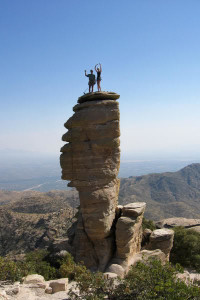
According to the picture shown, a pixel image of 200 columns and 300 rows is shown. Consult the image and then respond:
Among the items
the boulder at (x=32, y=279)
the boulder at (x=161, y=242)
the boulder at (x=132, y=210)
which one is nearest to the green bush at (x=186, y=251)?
the boulder at (x=161, y=242)

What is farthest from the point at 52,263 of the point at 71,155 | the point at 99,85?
the point at 99,85

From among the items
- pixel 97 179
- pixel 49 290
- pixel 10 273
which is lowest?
pixel 49 290

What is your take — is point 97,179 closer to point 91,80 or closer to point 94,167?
point 94,167

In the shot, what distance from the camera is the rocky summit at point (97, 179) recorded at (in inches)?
902

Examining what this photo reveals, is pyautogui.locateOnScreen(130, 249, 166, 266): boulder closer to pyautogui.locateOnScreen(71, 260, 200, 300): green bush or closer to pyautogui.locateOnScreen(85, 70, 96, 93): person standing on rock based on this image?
pyautogui.locateOnScreen(71, 260, 200, 300): green bush

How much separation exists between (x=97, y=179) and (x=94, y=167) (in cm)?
119

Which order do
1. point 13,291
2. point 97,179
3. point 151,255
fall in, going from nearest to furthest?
1. point 13,291
2. point 97,179
3. point 151,255

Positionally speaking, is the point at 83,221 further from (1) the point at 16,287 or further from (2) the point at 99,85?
(2) the point at 99,85

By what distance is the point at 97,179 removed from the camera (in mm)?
23391

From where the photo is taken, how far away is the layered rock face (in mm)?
23094

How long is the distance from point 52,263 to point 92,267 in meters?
3.93

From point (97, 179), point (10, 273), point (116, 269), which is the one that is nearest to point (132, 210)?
point (97, 179)

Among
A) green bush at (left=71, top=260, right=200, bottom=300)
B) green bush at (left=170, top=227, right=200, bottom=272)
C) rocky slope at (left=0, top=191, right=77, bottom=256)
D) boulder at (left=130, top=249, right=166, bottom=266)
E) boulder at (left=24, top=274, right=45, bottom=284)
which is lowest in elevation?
rocky slope at (left=0, top=191, right=77, bottom=256)

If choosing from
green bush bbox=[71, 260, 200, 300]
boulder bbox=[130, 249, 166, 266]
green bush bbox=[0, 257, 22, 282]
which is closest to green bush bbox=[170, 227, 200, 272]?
boulder bbox=[130, 249, 166, 266]
